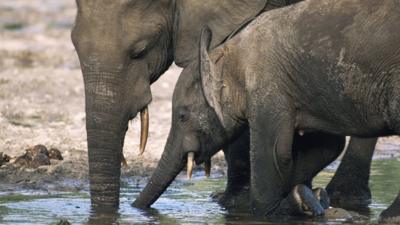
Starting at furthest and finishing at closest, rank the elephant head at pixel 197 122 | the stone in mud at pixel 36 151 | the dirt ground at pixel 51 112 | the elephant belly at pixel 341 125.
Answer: the stone in mud at pixel 36 151
the dirt ground at pixel 51 112
the elephant head at pixel 197 122
the elephant belly at pixel 341 125

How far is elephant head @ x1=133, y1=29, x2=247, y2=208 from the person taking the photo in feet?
38.6

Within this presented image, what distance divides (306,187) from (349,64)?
46.3 inches

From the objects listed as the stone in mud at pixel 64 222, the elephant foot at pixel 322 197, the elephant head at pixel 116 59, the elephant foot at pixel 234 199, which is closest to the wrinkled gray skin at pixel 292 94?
the elephant foot at pixel 322 197

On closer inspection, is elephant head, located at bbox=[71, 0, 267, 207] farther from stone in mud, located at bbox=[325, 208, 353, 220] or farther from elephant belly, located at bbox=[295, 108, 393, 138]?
stone in mud, located at bbox=[325, 208, 353, 220]

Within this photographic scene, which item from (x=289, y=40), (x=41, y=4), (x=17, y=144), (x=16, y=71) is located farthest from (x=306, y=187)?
(x=41, y=4)

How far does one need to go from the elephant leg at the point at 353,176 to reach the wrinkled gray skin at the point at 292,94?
103 centimetres

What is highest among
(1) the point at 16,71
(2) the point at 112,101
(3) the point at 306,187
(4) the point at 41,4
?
(4) the point at 41,4

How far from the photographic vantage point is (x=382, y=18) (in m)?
10.9

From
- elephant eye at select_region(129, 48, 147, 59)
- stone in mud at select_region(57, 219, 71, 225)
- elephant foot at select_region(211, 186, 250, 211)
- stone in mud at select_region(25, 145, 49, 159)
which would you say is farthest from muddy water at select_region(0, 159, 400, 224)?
elephant eye at select_region(129, 48, 147, 59)

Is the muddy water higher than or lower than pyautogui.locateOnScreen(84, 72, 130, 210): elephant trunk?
lower

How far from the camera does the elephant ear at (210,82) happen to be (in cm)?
1171

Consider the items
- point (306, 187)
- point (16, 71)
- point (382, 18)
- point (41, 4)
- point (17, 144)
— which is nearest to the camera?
point (382, 18)

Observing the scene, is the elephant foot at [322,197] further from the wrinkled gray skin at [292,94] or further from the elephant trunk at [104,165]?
the elephant trunk at [104,165]

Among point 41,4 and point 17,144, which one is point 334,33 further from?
point 41,4
